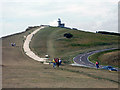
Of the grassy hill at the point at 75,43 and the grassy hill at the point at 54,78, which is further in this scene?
the grassy hill at the point at 75,43

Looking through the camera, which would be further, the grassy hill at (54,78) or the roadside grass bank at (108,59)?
the roadside grass bank at (108,59)

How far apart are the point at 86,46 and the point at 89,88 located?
64.2 metres

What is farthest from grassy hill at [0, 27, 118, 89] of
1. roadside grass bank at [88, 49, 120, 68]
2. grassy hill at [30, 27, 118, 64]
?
grassy hill at [30, 27, 118, 64]

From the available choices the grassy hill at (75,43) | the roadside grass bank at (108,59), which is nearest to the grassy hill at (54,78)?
the roadside grass bank at (108,59)

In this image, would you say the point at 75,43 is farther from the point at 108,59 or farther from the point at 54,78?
the point at 54,78

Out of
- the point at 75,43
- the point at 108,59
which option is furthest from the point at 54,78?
the point at 75,43

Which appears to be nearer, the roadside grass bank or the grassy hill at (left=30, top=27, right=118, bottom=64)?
the roadside grass bank

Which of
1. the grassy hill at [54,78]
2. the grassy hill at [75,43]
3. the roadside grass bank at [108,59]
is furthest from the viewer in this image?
the grassy hill at [75,43]

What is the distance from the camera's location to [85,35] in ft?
323

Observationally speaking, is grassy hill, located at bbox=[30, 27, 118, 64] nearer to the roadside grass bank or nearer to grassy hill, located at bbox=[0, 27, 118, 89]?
the roadside grass bank

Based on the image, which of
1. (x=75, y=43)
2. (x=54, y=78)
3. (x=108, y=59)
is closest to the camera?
(x=54, y=78)

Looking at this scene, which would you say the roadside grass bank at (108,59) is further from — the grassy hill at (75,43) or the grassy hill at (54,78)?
the grassy hill at (54,78)

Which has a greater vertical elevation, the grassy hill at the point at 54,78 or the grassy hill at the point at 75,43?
the grassy hill at the point at 75,43

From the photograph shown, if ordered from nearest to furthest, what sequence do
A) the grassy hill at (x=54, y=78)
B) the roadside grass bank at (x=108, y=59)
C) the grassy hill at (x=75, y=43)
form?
1. the grassy hill at (x=54, y=78)
2. the roadside grass bank at (x=108, y=59)
3. the grassy hill at (x=75, y=43)
